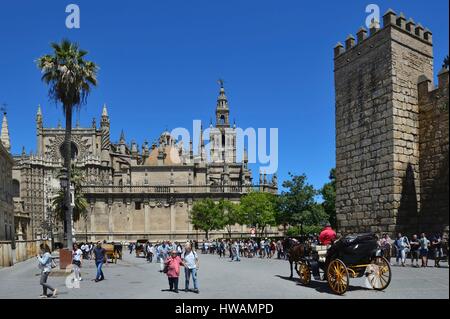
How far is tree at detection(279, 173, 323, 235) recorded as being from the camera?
46.7 meters

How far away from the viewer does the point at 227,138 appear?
116375 millimetres

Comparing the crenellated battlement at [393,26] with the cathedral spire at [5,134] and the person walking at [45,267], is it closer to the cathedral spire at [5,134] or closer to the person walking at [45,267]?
the person walking at [45,267]

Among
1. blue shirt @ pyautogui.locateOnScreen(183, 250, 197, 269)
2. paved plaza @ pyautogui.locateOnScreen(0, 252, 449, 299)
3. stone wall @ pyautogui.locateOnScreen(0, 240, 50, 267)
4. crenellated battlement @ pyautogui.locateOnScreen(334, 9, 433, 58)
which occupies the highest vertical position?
crenellated battlement @ pyautogui.locateOnScreen(334, 9, 433, 58)

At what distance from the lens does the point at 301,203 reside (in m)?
47.2

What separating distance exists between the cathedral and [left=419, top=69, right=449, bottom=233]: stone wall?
158 feet

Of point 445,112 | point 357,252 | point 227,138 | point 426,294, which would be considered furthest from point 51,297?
point 227,138

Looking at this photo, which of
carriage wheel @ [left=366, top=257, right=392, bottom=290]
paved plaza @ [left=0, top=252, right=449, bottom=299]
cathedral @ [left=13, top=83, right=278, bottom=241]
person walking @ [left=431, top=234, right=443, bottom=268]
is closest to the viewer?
paved plaza @ [left=0, top=252, right=449, bottom=299]

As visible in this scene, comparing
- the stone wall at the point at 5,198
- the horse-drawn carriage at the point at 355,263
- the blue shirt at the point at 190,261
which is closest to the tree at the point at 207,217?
the stone wall at the point at 5,198

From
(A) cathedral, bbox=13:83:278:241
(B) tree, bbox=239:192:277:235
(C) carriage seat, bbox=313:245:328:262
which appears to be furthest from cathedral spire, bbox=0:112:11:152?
(C) carriage seat, bbox=313:245:328:262

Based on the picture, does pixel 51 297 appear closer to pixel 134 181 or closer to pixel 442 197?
pixel 442 197

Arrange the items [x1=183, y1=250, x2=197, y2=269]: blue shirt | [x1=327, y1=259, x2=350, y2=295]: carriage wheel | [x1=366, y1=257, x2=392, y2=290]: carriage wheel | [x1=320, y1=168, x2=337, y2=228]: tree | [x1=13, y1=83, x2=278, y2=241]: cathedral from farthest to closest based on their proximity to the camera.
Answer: [x1=13, y1=83, x2=278, y2=241]: cathedral < [x1=320, y1=168, x2=337, y2=228]: tree < [x1=183, y1=250, x2=197, y2=269]: blue shirt < [x1=366, y1=257, x2=392, y2=290]: carriage wheel < [x1=327, y1=259, x2=350, y2=295]: carriage wheel

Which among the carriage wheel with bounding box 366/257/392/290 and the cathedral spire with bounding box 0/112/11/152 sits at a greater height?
the cathedral spire with bounding box 0/112/11/152

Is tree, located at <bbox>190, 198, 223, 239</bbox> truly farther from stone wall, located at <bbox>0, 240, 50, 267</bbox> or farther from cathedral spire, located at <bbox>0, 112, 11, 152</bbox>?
A: cathedral spire, located at <bbox>0, 112, 11, 152</bbox>
